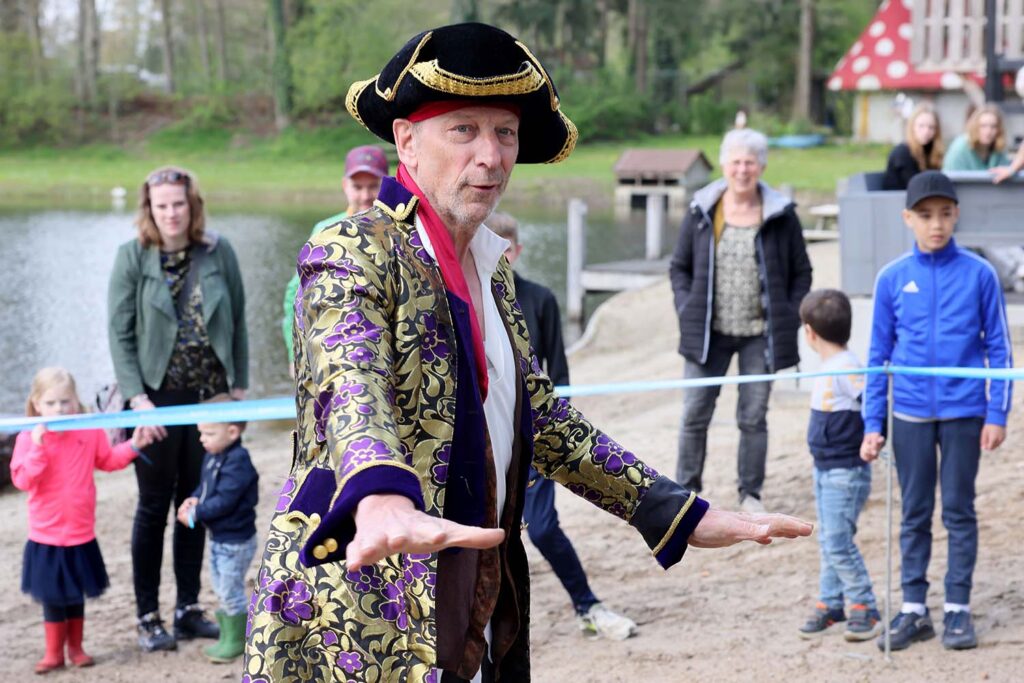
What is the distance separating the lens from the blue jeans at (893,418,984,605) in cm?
539

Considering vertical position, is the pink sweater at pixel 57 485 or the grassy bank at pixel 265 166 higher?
the grassy bank at pixel 265 166

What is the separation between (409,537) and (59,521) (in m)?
4.07

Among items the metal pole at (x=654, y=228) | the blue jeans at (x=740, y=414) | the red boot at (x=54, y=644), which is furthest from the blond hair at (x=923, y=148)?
the metal pole at (x=654, y=228)

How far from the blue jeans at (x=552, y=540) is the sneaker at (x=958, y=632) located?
1419mm

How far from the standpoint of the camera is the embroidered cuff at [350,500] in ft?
6.89

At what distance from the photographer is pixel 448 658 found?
260 centimetres

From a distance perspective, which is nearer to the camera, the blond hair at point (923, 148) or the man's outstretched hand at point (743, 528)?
the man's outstretched hand at point (743, 528)

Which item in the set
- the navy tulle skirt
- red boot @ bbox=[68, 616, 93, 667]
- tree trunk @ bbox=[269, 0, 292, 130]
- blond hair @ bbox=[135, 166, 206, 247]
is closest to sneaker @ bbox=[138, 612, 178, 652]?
red boot @ bbox=[68, 616, 93, 667]

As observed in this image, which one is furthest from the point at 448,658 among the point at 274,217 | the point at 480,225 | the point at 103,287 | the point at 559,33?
the point at 559,33

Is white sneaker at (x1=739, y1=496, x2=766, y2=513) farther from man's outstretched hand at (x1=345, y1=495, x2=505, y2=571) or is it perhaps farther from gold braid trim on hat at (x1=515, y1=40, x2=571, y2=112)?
man's outstretched hand at (x1=345, y1=495, x2=505, y2=571)

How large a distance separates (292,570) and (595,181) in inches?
1542

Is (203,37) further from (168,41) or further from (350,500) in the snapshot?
(350,500)

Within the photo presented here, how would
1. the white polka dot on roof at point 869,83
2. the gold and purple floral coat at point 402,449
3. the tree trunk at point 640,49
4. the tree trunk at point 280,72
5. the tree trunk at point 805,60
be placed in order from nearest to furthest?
the gold and purple floral coat at point 402,449, the white polka dot on roof at point 869,83, the tree trunk at point 805,60, the tree trunk at point 280,72, the tree trunk at point 640,49

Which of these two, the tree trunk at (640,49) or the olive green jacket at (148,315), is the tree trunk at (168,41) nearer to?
the tree trunk at (640,49)
